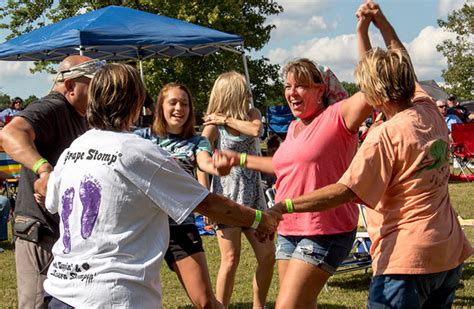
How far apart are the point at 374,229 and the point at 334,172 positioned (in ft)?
2.44

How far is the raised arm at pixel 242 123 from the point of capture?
227 inches

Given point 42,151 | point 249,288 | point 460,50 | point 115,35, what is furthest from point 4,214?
point 460,50

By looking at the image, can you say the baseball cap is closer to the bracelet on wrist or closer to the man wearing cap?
the man wearing cap

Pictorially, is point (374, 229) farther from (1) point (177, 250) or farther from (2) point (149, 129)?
(2) point (149, 129)

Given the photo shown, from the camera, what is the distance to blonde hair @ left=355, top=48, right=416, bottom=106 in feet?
10.4

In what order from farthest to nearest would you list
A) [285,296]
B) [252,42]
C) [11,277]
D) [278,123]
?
[252,42] → [278,123] → [11,277] → [285,296]

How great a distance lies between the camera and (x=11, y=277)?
7.95 meters

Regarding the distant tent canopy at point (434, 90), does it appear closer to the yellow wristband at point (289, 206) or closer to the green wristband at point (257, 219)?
the yellow wristband at point (289, 206)

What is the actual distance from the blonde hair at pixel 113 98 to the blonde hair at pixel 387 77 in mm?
1045

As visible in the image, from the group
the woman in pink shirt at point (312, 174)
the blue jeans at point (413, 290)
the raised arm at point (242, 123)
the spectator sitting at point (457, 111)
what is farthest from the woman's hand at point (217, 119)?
the spectator sitting at point (457, 111)

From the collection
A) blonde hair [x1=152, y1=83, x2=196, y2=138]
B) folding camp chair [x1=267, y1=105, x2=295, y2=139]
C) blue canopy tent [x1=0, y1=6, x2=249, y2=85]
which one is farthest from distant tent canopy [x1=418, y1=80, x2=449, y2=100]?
blonde hair [x1=152, y1=83, x2=196, y2=138]

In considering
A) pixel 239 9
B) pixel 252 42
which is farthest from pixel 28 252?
pixel 252 42

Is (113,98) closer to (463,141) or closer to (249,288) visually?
(249,288)

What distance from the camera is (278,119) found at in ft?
63.6
